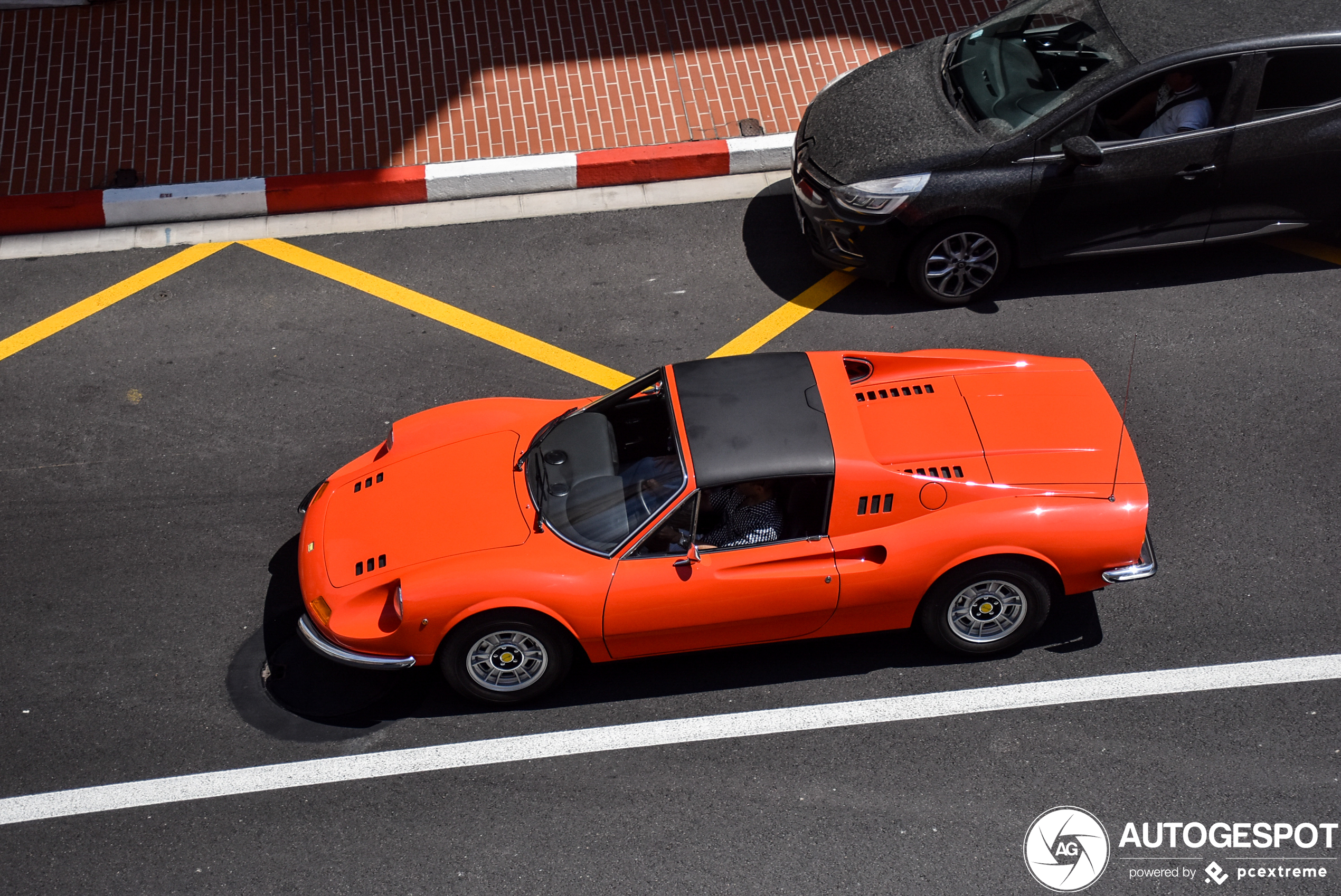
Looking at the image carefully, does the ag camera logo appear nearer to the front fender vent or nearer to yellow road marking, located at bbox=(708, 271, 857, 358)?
the front fender vent

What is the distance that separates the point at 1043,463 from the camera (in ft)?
16.8

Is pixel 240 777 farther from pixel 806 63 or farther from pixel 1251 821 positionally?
pixel 806 63

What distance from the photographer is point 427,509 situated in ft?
17.3

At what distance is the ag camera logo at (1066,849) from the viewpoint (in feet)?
15.1

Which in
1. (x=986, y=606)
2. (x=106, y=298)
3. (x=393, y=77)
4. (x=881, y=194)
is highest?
(x=393, y=77)

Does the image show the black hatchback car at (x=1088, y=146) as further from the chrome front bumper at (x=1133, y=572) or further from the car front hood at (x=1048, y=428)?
the chrome front bumper at (x=1133, y=572)

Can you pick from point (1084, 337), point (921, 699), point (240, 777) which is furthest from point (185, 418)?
point (1084, 337)

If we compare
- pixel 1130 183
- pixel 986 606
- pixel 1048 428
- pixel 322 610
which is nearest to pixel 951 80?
pixel 1130 183

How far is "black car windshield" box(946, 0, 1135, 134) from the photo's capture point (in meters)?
6.76

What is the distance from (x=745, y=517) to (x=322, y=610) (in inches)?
79.0

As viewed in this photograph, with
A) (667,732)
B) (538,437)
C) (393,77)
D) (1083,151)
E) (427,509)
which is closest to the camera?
(667,732)

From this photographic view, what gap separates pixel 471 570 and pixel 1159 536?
3.62m

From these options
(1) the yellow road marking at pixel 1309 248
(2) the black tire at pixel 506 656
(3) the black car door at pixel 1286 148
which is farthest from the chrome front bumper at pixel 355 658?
(1) the yellow road marking at pixel 1309 248

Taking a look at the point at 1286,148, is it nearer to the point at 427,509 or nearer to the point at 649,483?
the point at 649,483
